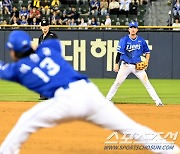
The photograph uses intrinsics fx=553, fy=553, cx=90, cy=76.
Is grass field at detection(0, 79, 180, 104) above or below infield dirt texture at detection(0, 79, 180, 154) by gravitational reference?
below

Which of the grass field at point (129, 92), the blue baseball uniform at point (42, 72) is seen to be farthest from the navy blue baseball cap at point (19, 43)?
the grass field at point (129, 92)

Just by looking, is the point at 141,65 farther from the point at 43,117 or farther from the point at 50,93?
the point at 43,117

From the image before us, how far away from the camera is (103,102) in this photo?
6305 mm

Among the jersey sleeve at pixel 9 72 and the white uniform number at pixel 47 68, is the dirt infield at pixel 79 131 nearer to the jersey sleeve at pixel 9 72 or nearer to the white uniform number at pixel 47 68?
the jersey sleeve at pixel 9 72

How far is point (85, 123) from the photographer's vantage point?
10719 millimetres

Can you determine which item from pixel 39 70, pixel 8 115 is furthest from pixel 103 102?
pixel 8 115

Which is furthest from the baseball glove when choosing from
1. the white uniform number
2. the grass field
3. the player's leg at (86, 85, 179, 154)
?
the white uniform number

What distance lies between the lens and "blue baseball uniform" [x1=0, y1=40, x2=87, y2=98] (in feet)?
20.5

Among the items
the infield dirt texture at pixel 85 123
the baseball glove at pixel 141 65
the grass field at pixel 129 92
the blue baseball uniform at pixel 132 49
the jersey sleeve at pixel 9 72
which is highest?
the jersey sleeve at pixel 9 72

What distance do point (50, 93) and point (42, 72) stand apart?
0.87 feet

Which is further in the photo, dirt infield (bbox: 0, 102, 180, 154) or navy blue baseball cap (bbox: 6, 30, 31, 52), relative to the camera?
dirt infield (bbox: 0, 102, 180, 154)

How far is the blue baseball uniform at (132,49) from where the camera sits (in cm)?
1370

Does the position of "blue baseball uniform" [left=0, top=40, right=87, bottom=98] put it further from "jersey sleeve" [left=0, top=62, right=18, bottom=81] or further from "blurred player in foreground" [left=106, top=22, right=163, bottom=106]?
"blurred player in foreground" [left=106, top=22, right=163, bottom=106]

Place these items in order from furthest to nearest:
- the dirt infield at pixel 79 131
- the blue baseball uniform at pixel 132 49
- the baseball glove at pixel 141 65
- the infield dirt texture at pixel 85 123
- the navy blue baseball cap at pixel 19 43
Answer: the blue baseball uniform at pixel 132 49
the baseball glove at pixel 141 65
the infield dirt texture at pixel 85 123
the dirt infield at pixel 79 131
the navy blue baseball cap at pixel 19 43
